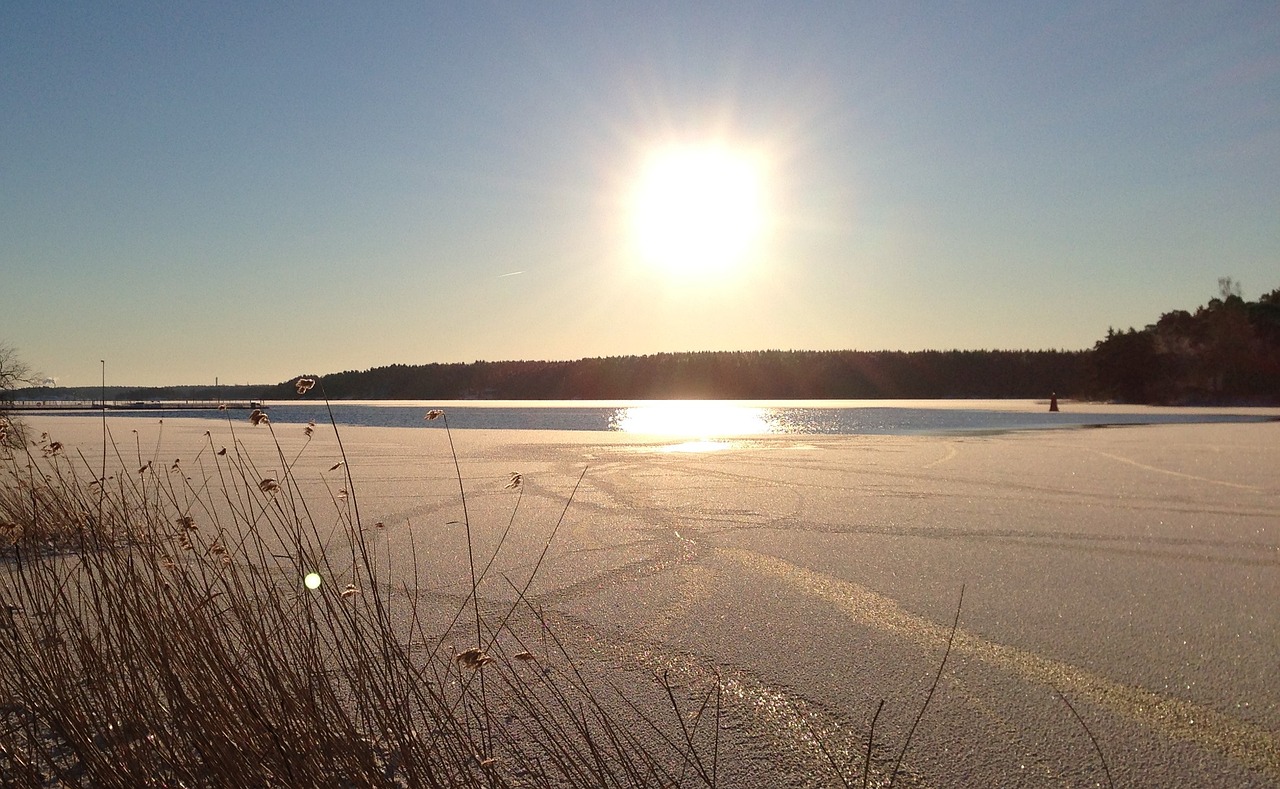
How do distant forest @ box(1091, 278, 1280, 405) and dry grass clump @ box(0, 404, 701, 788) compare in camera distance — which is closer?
dry grass clump @ box(0, 404, 701, 788)

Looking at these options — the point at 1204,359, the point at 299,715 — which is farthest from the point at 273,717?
the point at 1204,359

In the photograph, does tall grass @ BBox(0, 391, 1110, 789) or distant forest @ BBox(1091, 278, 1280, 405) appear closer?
tall grass @ BBox(0, 391, 1110, 789)

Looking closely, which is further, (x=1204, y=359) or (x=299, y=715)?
(x=1204, y=359)

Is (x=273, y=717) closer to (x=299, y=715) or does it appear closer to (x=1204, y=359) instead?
(x=299, y=715)

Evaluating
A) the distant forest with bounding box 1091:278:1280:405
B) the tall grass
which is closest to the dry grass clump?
the tall grass

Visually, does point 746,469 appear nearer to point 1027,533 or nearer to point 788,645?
point 1027,533

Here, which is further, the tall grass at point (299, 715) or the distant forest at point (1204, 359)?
the distant forest at point (1204, 359)

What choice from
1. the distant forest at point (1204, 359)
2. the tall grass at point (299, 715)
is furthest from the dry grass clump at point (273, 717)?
the distant forest at point (1204, 359)

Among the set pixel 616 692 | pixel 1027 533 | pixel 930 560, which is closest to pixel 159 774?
pixel 616 692

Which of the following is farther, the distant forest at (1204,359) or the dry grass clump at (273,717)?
the distant forest at (1204,359)

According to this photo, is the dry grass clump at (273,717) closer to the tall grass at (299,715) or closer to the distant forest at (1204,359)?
the tall grass at (299,715)

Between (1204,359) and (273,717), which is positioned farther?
(1204,359)

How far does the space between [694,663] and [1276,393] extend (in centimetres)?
3759

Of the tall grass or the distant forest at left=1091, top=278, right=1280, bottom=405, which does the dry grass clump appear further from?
the distant forest at left=1091, top=278, right=1280, bottom=405
